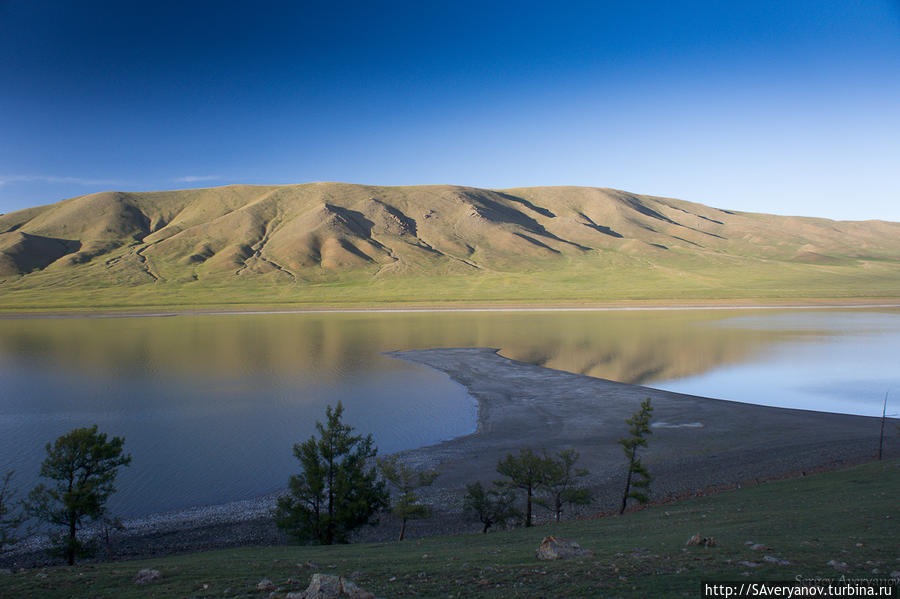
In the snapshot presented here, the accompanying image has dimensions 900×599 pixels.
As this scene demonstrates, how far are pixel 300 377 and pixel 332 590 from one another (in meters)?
46.7

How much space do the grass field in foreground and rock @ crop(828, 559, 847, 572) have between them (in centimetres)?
9

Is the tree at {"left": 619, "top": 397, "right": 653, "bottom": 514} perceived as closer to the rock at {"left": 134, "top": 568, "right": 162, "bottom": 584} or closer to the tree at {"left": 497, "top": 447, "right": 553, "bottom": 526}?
the tree at {"left": 497, "top": 447, "right": 553, "bottom": 526}

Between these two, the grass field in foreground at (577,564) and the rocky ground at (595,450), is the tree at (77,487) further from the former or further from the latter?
the grass field in foreground at (577,564)

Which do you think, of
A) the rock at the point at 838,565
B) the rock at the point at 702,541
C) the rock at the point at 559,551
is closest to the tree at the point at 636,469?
the rock at the point at 702,541

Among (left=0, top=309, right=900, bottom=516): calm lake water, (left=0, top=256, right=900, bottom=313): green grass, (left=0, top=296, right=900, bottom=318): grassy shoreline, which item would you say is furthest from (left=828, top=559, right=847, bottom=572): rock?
(left=0, top=256, right=900, bottom=313): green grass

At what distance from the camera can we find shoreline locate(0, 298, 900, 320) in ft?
416

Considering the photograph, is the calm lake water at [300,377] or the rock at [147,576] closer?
the rock at [147,576]

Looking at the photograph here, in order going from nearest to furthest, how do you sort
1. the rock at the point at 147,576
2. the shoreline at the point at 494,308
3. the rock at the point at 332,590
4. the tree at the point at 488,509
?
the rock at the point at 332,590, the rock at the point at 147,576, the tree at the point at 488,509, the shoreline at the point at 494,308

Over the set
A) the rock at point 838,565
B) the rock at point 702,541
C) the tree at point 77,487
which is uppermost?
the rock at point 838,565

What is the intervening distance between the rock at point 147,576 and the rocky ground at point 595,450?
9.76 meters

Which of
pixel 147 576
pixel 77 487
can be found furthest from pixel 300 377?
pixel 147 576

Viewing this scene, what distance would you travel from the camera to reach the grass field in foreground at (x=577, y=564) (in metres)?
9.71

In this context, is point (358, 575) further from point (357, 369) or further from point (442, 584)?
point (357, 369)

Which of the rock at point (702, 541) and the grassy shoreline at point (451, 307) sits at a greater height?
the rock at point (702, 541)
